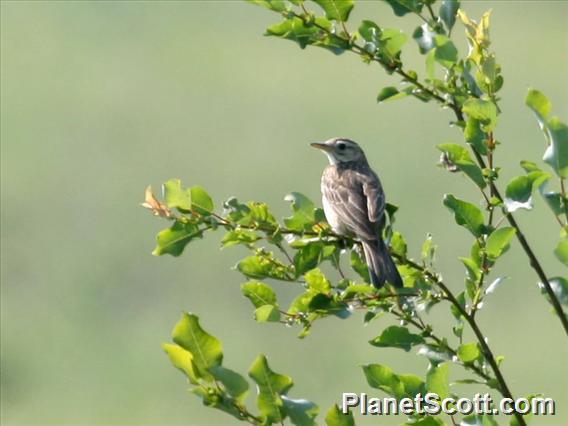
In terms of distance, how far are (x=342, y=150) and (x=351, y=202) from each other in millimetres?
2263

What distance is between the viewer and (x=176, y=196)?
19.3ft

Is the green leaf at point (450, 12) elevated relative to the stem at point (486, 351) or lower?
elevated

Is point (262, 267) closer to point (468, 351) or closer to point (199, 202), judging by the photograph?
point (199, 202)

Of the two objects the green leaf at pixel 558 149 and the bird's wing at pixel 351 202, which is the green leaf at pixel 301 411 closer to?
the green leaf at pixel 558 149

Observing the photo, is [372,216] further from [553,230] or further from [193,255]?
[193,255]

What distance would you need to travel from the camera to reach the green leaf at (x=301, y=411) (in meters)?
4.86

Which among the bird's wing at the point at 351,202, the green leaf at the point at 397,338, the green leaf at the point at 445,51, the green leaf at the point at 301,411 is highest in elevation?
the green leaf at the point at 445,51

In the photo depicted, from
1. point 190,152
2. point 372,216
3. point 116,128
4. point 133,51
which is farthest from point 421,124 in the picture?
point 372,216

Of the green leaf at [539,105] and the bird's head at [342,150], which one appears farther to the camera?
the bird's head at [342,150]

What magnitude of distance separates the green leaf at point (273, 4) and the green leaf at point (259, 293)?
3.67 ft

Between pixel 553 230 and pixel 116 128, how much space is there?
23955 millimetres

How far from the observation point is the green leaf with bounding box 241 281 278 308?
5840mm

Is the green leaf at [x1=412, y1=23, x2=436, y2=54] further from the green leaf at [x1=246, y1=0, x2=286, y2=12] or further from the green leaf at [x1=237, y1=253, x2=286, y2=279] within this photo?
the green leaf at [x1=237, y1=253, x2=286, y2=279]

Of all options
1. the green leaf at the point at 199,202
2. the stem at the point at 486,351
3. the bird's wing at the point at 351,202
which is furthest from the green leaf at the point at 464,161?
the bird's wing at the point at 351,202
